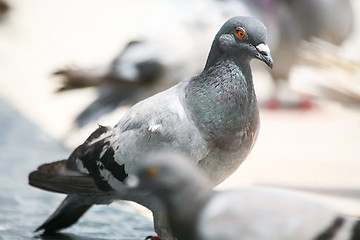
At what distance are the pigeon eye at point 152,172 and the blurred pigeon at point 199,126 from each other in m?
0.65

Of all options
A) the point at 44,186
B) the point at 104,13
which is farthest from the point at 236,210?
the point at 104,13

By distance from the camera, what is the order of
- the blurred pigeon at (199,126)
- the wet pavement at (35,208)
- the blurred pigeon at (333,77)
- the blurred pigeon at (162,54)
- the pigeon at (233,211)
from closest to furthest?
the pigeon at (233,211) < the blurred pigeon at (199,126) < the wet pavement at (35,208) < the blurred pigeon at (333,77) < the blurred pigeon at (162,54)

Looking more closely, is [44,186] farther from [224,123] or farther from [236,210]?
[236,210]

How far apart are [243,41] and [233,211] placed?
1094 millimetres

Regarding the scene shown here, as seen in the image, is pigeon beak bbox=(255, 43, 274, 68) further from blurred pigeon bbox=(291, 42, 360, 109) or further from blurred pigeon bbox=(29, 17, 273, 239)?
blurred pigeon bbox=(291, 42, 360, 109)

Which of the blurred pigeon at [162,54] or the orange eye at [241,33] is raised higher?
the blurred pigeon at [162,54]

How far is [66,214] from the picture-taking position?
405cm

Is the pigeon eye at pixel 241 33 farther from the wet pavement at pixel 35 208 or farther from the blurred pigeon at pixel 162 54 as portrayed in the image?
the blurred pigeon at pixel 162 54

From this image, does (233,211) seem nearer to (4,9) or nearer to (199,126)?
(199,126)

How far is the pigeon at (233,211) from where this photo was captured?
2621mm

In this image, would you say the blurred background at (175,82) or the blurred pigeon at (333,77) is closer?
the blurred background at (175,82)

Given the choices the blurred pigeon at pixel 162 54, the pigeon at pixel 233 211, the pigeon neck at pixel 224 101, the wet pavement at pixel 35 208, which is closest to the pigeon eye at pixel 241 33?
the pigeon neck at pixel 224 101

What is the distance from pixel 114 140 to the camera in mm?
3693

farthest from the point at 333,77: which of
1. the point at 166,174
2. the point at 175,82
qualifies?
the point at 166,174
